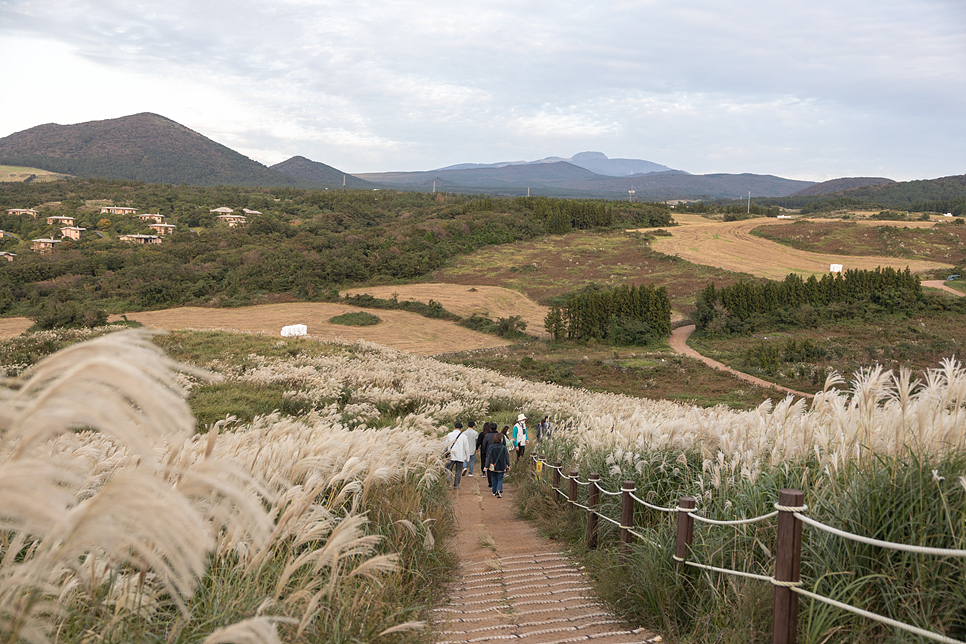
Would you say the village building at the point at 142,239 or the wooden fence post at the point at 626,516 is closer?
the wooden fence post at the point at 626,516

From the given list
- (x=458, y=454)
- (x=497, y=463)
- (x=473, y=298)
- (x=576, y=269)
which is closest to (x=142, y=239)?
(x=473, y=298)

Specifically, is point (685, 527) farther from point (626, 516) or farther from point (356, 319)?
point (356, 319)

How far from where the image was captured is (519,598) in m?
5.20

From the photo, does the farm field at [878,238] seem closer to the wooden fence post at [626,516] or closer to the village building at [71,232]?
the wooden fence post at [626,516]

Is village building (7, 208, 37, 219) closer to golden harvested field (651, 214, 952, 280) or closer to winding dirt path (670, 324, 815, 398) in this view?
winding dirt path (670, 324, 815, 398)

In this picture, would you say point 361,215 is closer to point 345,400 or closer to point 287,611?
point 345,400

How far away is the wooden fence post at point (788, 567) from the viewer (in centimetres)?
313

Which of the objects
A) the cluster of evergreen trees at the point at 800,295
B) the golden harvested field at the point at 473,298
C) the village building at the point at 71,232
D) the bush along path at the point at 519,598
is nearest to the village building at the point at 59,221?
the village building at the point at 71,232

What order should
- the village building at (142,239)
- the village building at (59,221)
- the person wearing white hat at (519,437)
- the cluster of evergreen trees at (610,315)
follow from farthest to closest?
1. the village building at (59,221)
2. the village building at (142,239)
3. the cluster of evergreen trees at (610,315)
4. the person wearing white hat at (519,437)

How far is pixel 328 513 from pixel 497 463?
6662 mm

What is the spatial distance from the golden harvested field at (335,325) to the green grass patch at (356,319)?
690mm

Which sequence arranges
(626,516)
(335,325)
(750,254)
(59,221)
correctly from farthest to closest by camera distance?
(59,221)
(750,254)
(335,325)
(626,516)

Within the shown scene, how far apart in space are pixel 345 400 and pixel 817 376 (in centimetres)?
3351

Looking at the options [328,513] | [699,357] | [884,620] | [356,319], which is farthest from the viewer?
[356,319]
